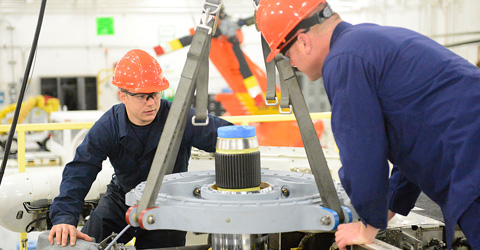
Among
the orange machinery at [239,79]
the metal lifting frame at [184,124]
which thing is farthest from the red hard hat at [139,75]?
the orange machinery at [239,79]

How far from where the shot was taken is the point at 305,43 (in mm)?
1529

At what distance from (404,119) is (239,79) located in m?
7.18

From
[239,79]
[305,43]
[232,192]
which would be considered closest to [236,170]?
[232,192]

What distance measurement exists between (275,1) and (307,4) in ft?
0.34

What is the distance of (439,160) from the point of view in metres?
1.39

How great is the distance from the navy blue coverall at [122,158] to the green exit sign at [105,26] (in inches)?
284

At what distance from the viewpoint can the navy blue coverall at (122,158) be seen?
96.8 inches

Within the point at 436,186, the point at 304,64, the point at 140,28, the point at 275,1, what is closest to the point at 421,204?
the point at 436,186

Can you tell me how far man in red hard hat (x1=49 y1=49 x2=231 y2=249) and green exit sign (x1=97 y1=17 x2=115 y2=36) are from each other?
723cm

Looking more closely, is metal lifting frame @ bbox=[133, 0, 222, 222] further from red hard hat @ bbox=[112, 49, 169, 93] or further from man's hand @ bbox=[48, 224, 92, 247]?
red hard hat @ bbox=[112, 49, 169, 93]

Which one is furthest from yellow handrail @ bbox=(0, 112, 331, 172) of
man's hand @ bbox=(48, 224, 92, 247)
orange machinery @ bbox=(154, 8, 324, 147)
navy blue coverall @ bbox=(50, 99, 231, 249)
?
orange machinery @ bbox=(154, 8, 324, 147)

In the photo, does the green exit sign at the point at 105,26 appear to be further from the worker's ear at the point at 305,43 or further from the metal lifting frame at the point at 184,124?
the worker's ear at the point at 305,43

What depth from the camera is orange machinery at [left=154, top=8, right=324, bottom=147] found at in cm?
748

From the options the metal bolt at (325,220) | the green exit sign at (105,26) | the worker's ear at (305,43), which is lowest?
the metal bolt at (325,220)
